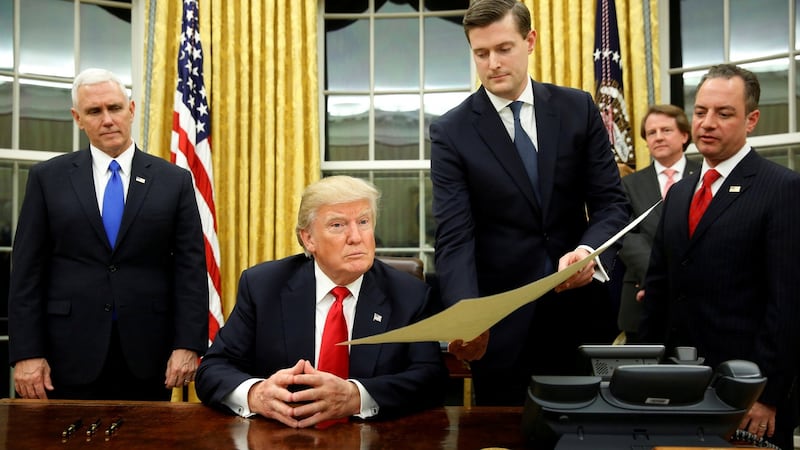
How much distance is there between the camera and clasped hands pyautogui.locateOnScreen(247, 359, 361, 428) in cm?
173

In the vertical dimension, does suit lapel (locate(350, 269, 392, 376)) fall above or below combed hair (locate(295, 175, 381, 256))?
below

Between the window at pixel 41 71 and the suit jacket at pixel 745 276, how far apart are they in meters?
4.01

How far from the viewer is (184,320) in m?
2.82

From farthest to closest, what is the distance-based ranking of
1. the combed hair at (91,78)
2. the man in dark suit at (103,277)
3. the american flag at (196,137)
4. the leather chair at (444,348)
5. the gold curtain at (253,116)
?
the gold curtain at (253,116)
the american flag at (196,137)
the leather chair at (444,348)
the combed hair at (91,78)
the man in dark suit at (103,277)

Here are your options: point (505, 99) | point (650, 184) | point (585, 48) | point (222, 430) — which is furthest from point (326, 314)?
point (585, 48)

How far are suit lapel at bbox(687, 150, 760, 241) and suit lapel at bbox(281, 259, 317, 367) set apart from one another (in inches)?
44.6

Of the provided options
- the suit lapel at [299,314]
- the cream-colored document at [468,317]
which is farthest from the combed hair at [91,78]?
the cream-colored document at [468,317]

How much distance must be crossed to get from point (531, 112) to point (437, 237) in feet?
1.47

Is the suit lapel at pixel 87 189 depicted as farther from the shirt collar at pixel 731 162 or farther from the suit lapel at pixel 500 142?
the shirt collar at pixel 731 162

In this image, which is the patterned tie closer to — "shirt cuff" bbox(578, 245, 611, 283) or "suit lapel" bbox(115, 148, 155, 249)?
"shirt cuff" bbox(578, 245, 611, 283)

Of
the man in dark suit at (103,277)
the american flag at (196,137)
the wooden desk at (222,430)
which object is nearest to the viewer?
the wooden desk at (222,430)

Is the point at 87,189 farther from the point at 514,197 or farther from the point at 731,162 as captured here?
the point at 731,162

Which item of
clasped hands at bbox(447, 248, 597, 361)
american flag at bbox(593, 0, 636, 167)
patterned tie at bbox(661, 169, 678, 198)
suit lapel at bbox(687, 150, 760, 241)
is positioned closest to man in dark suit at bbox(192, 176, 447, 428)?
clasped hands at bbox(447, 248, 597, 361)

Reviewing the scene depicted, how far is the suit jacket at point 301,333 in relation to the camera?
1970 millimetres
